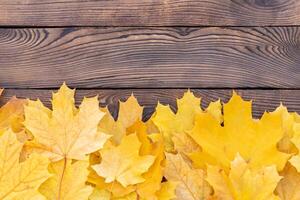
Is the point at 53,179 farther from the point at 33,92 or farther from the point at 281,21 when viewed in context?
the point at 281,21

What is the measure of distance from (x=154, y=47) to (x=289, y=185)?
0.48 metres

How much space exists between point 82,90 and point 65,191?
15.7 inches

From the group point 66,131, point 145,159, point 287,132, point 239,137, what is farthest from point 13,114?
point 287,132

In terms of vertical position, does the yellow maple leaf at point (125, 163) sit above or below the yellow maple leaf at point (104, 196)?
above

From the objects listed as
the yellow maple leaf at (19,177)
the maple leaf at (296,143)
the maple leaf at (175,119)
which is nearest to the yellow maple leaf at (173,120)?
the maple leaf at (175,119)

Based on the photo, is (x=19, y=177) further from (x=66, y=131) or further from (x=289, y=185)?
(x=289, y=185)

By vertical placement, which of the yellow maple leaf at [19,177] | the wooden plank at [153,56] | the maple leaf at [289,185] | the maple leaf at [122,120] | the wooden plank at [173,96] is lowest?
the yellow maple leaf at [19,177]

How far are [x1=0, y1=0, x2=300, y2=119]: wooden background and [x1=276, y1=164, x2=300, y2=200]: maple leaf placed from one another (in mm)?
276

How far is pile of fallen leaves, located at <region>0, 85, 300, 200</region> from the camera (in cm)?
96

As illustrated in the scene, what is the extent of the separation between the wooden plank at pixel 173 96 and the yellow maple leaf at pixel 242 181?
322 millimetres

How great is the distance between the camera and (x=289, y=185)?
1.05 m

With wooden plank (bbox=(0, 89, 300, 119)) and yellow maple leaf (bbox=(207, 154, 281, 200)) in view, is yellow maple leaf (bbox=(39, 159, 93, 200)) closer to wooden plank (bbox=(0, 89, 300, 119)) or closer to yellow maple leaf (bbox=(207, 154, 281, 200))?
yellow maple leaf (bbox=(207, 154, 281, 200))

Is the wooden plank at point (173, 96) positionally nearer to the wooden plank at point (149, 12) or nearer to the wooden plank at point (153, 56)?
the wooden plank at point (153, 56)

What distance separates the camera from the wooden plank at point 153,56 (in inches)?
51.1
